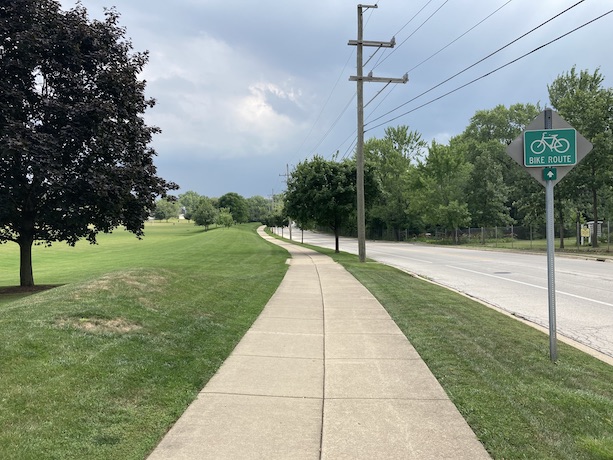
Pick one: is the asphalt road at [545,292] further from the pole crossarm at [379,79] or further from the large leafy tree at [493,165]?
the large leafy tree at [493,165]

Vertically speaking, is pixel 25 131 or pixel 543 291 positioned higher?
pixel 25 131

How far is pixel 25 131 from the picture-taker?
1037 centimetres

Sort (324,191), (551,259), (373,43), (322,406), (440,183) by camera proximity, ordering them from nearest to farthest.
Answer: (322,406) < (551,259) < (373,43) < (324,191) < (440,183)

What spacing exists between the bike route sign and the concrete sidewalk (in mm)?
2897

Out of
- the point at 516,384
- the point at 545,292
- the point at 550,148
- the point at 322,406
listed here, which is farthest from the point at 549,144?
the point at 545,292

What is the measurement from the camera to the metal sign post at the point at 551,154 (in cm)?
570

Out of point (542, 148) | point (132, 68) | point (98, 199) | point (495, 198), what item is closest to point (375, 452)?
point (542, 148)

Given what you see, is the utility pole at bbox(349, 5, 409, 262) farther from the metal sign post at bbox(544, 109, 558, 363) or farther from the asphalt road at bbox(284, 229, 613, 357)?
the metal sign post at bbox(544, 109, 558, 363)

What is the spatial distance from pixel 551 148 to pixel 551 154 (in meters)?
0.08

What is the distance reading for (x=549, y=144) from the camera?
19.0ft

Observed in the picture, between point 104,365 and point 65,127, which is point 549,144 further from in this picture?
point 65,127

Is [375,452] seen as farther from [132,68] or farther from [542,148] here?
[132,68]

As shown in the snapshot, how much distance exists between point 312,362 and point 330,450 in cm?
232

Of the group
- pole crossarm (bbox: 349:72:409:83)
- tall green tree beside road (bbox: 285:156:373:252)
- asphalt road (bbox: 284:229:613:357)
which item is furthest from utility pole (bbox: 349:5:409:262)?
tall green tree beside road (bbox: 285:156:373:252)
